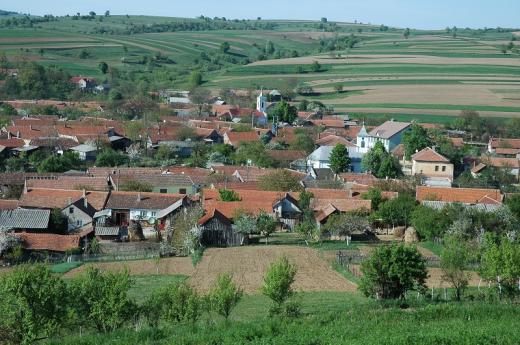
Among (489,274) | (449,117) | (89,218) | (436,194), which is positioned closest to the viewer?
(489,274)

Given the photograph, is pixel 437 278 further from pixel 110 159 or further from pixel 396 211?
pixel 110 159

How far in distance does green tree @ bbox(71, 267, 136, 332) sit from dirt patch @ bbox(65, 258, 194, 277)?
6739 millimetres

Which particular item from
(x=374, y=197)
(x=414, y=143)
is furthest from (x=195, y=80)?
(x=374, y=197)

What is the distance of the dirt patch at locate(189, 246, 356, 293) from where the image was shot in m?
25.0

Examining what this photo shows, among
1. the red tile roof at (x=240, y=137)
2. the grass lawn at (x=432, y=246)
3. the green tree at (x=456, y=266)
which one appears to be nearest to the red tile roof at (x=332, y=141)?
the red tile roof at (x=240, y=137)

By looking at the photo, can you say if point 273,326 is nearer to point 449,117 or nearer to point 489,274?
point 489,274

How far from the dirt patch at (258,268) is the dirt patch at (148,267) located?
1.63 ft

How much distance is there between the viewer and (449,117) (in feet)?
234

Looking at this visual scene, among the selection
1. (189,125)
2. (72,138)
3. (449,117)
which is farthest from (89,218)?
(449,117)

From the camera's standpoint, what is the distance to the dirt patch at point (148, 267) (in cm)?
2633

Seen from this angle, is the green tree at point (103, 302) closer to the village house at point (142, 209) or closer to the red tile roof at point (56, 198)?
the village house at point (142, 209)

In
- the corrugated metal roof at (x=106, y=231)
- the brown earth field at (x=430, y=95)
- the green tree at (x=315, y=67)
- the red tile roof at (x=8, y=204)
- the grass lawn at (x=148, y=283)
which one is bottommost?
the brown earth field at (x=430, y=95)

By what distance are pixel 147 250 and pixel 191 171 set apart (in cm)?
1279

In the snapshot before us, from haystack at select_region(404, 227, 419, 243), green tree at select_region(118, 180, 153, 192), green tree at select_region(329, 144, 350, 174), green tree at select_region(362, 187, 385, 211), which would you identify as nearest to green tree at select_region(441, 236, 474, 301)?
haystack at select_region(404, 227, 419, 243)
